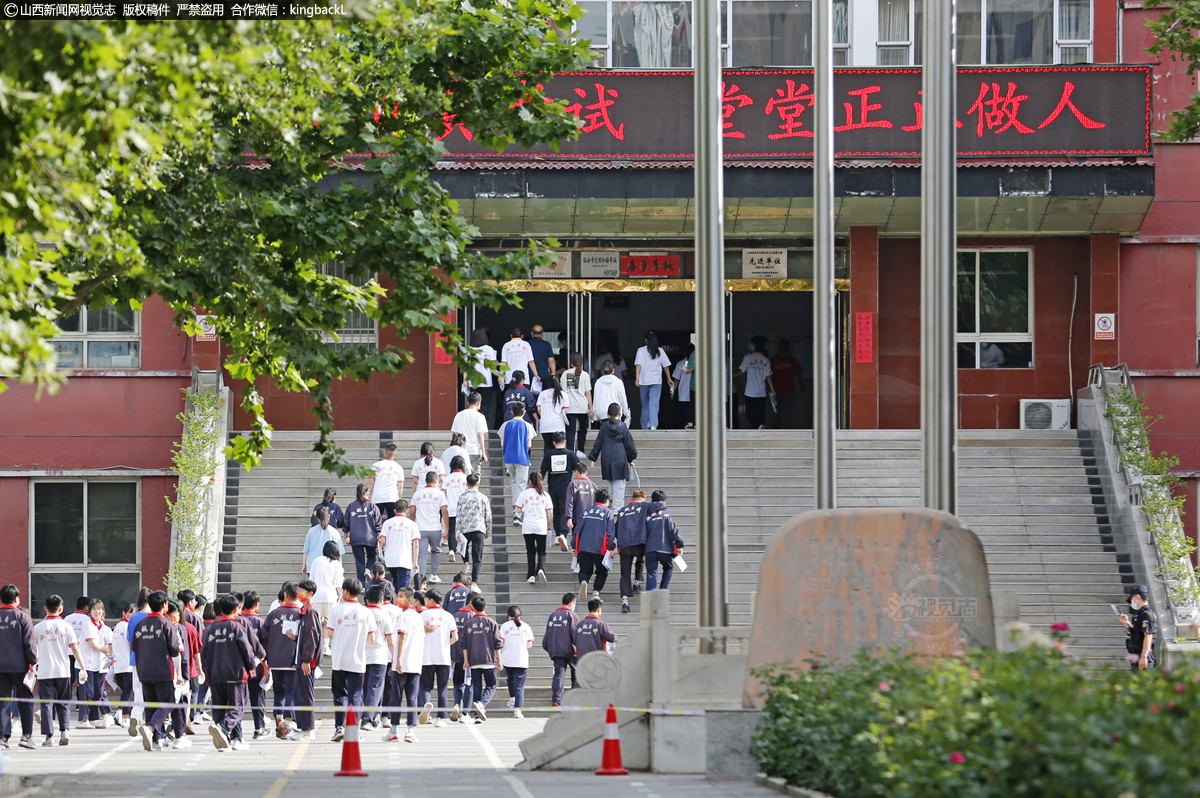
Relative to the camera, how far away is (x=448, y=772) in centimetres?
1321

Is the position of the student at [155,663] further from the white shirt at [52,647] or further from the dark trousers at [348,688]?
the white shirt at [52,647]

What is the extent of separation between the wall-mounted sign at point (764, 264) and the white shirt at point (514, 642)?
11.5 metres

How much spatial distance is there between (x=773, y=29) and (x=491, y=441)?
897 centimetres

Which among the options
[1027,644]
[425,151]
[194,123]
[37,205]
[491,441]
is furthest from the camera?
[491,441]

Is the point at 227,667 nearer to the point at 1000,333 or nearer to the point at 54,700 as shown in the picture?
the point at 54,700

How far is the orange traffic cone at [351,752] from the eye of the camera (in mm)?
12711

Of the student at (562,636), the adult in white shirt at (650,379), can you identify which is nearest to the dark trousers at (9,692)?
the student at (562,636)

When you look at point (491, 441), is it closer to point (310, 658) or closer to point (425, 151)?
point (310, 658)

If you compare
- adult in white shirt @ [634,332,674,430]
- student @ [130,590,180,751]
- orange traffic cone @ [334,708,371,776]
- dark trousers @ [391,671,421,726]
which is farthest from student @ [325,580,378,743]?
adult in white shirt @ [634,332,674,430]

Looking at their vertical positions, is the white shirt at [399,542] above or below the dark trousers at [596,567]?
above

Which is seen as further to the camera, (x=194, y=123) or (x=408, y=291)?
(x=408, y=291)

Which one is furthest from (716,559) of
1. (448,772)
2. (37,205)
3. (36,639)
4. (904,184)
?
(904,184)

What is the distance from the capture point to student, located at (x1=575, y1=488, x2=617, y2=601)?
1902 centimetres

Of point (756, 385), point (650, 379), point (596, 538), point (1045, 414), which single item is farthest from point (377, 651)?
point (1045, 414)
